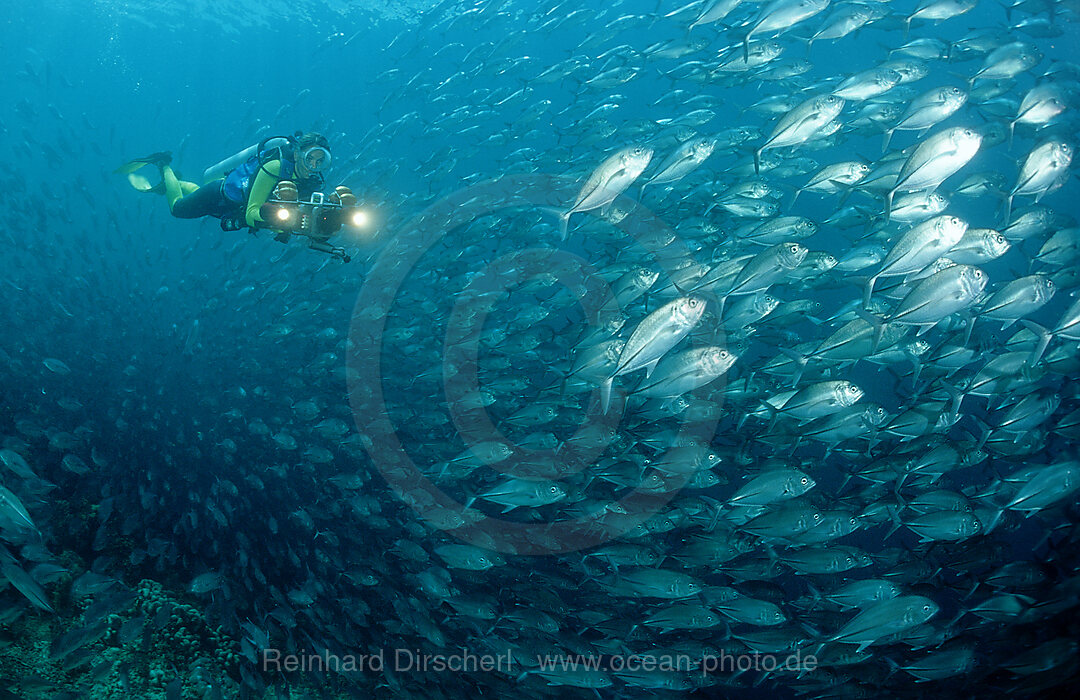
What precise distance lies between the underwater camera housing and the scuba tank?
1.19 metres

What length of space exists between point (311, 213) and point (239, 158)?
2912 mm

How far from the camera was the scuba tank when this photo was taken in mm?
6504

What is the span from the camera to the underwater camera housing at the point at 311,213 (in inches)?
217

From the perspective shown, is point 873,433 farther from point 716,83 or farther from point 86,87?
point 86,87

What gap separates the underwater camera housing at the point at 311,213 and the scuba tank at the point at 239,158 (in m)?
1.19

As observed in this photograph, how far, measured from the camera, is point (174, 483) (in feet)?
21.1

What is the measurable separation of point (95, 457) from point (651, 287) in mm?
6476

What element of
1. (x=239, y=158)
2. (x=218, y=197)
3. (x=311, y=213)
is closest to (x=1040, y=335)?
(x=311, y=213)

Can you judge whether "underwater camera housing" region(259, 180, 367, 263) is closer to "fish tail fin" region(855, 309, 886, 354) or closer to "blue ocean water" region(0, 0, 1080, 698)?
"blue ocean water" region(0, 0, 1080, 698)

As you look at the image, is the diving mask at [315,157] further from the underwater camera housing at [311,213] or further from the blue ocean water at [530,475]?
the blue ocean water at [530,475]

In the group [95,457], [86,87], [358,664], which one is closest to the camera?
[358,664]

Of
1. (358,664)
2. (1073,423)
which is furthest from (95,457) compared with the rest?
(1073,423)

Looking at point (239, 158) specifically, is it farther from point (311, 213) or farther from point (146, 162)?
point (146, 162)

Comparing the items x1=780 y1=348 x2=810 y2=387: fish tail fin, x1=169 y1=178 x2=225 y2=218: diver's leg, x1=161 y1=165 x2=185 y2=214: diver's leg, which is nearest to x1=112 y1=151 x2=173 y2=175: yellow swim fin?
x1=161 y1=165 x2=185 y2=214: diver's leg
